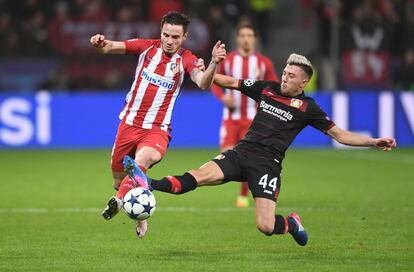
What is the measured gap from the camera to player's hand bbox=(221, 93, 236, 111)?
11672 mm

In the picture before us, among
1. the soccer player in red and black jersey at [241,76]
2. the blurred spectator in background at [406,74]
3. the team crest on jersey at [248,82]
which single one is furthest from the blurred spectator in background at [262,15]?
the team crest on jersey at [248,82]

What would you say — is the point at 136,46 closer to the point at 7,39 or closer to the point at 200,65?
the point at 200,65

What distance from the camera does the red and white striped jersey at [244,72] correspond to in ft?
38.5

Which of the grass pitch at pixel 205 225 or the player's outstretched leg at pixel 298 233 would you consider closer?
the grass pitch at pixel 205 225

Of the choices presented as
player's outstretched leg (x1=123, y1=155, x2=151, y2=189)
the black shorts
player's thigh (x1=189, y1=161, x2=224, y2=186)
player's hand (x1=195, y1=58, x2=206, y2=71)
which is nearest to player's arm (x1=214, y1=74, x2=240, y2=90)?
player's hand (x1=195, y1=58, x2=206, y2=71)

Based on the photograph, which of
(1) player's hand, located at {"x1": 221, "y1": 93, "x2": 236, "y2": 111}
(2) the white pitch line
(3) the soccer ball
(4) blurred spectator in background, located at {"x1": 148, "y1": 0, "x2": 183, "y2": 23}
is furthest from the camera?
(4) blurred spectator in background, located at {"x1": 148, "y1": 0, "x2": 183, "y2": 23}

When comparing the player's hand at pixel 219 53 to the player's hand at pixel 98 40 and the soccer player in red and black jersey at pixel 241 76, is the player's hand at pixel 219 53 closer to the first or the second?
the player's hand at pixel 98 40

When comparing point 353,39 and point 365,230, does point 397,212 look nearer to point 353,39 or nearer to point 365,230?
point 365,230

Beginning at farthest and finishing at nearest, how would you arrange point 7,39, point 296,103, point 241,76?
point 7,39 → point 241,76 → point 296,103

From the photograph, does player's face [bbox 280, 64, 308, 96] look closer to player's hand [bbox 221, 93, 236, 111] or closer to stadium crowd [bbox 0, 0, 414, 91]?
player's hand [bbox 221, 93, 236, 111]

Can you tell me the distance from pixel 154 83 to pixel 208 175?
1192mm

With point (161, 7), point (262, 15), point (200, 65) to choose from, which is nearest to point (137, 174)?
point (200, 65)

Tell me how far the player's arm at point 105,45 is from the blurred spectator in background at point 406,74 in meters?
13.1

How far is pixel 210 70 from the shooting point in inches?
305
